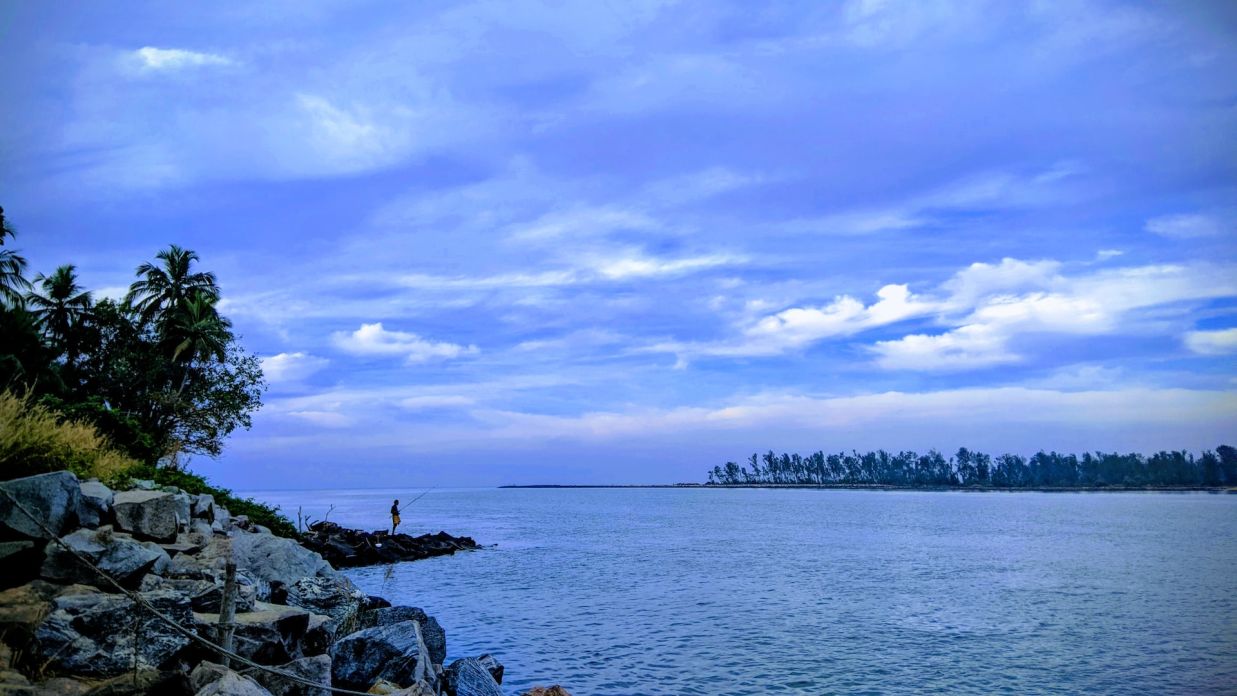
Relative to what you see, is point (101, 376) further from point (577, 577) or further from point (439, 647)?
point (439, 647)

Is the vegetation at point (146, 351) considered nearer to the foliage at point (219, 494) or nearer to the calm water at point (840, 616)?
the foliage at point (219, 494)

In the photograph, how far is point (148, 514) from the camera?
1514cm

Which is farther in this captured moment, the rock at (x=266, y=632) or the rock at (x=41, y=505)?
the rock at (x=266, y=632)

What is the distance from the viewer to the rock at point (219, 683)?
930cm

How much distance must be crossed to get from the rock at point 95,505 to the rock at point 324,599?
5.94 metres

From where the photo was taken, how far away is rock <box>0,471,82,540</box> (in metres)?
12.0

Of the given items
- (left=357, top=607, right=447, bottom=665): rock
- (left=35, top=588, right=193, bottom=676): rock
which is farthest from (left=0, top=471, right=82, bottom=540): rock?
(left=357, top=607, right=447, bottom=665): rock

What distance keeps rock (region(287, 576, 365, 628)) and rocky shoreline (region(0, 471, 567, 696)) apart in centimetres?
115

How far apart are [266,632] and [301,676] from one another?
1.14m

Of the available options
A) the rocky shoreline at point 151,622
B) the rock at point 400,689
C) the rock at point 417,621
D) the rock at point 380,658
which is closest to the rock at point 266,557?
the rocky shoreline at point 151,622

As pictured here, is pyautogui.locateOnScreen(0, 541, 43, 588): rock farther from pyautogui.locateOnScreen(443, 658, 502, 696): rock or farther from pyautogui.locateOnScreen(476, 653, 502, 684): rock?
pyautogui.locateOnScreen(476, 653, 502, 684): rock

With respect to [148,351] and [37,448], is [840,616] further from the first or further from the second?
[148,351]

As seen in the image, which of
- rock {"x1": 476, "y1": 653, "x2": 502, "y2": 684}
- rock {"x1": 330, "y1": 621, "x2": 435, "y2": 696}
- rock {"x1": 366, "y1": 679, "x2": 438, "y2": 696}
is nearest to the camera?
rock {"x1": 366, "y1": 679, "x2": 438, "y2": 696}

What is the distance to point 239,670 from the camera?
1159 centimetres
